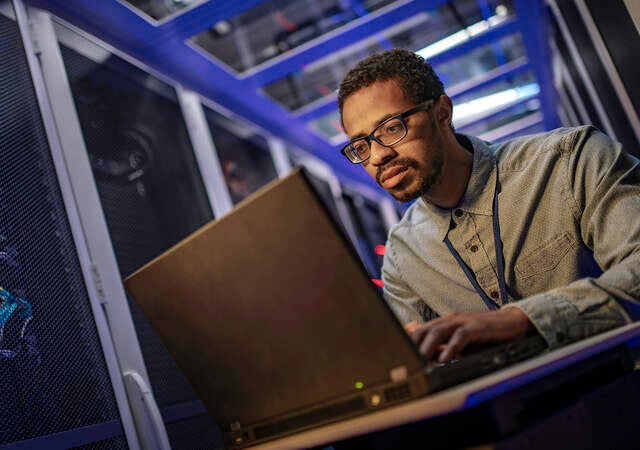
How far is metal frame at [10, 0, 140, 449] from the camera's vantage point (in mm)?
2045

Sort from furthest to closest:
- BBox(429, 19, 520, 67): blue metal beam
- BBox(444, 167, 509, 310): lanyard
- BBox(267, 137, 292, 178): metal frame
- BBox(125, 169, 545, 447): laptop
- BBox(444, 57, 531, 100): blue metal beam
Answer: BBox(444, 57, 531, 100): blue metal beam, BBox(267, 137, 292, 178): metal frame, BBox(429, 19, 520, 67): blue metal beam, BBox(444, 167, 509, 310): lanyard, BBox(125, 169, 545, 447): laptop

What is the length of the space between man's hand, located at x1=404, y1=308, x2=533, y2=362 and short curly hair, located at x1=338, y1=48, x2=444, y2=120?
34.1 inches

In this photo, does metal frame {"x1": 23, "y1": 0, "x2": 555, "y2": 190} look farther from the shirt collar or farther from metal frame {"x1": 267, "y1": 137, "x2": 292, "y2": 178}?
the shirt collar

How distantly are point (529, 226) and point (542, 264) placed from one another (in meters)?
0.10

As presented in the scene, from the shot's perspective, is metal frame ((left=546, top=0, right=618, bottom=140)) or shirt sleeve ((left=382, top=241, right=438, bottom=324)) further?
metal frame ((left=546, top=0, right=618, bottom=140))

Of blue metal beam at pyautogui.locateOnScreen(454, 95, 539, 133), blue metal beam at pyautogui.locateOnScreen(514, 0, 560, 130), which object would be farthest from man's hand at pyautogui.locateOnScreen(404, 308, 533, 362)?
blue metal beam at pyautogui.locateOnScreen(454, 95, 539, 133)

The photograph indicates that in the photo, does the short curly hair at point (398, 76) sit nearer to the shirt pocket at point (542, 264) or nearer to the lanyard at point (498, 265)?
the lanyard at point (498, 265)

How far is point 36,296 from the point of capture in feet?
6.00

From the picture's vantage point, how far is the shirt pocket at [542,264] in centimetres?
148

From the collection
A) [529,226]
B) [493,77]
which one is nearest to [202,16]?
[529,226]

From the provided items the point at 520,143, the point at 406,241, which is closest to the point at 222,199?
the point at 406,241

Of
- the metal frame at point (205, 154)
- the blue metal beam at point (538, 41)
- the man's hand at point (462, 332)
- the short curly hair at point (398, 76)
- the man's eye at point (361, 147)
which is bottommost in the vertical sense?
the man's hand at point (462, 332)

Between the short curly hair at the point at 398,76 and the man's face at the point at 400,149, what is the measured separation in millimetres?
42

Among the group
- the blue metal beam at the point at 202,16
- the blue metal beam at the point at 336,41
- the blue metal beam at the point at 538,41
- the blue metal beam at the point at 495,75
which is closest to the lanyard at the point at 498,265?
the blue metal beam at the point at 202,16
